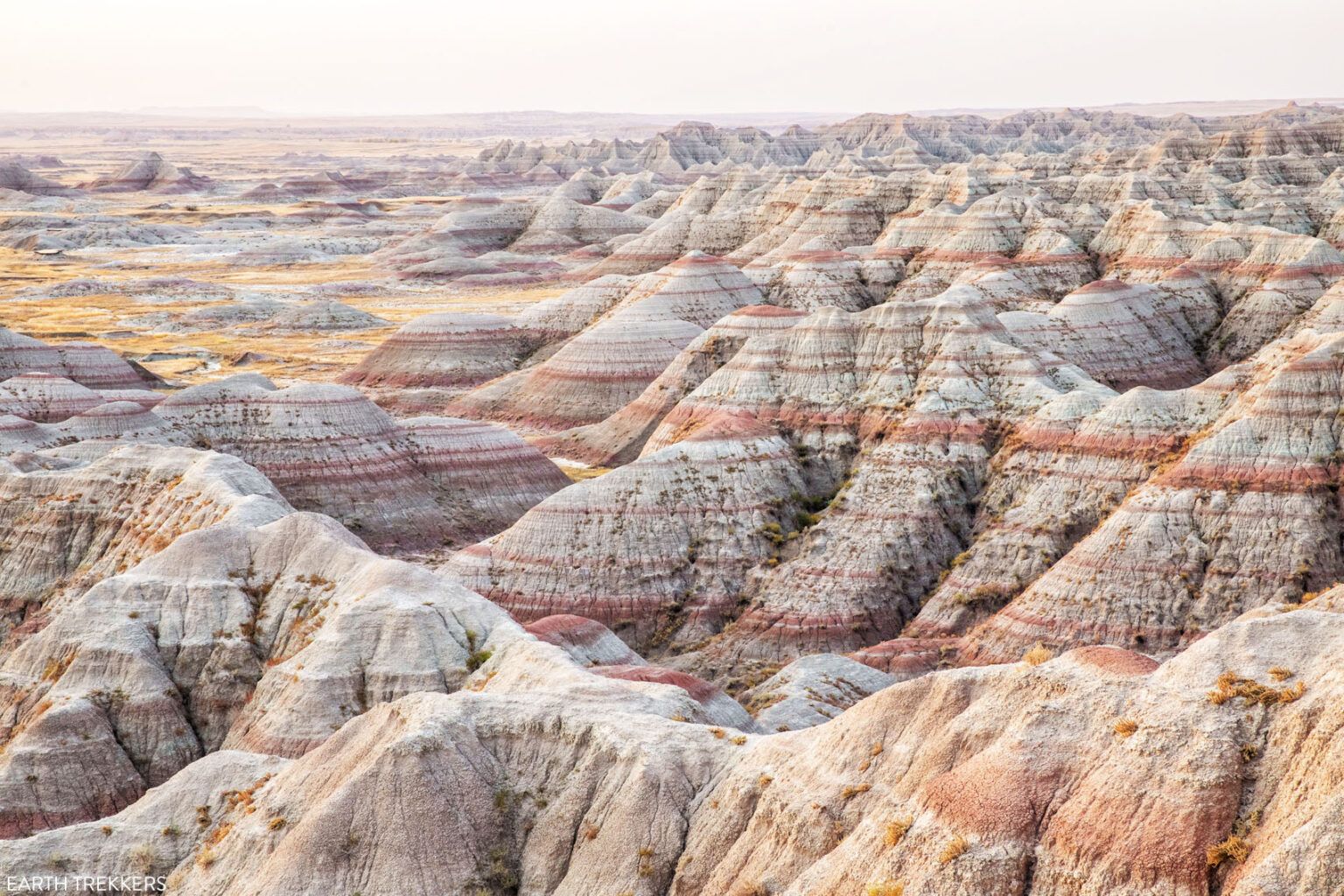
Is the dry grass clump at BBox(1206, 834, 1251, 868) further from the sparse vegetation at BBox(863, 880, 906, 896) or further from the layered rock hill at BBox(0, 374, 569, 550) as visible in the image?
the layered rock hill at BBox(0, 374, 569, 550)

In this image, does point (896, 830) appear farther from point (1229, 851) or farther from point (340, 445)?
point (340, 445)

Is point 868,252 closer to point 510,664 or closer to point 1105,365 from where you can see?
point 1105,365

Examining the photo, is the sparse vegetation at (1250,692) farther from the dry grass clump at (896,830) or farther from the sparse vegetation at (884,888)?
the sparse vegetation at (884,888)

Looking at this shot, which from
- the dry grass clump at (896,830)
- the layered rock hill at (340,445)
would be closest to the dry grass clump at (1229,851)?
the dry grass clump at (896,830)

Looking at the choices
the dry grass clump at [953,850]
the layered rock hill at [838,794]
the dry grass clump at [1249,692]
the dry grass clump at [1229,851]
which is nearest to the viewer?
the dry grass clump at [1229,851]

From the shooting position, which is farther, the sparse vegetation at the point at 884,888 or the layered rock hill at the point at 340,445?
the layered rock hill at the point at 340,445

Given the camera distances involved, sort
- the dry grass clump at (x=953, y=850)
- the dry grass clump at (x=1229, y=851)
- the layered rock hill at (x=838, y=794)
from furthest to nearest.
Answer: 1. the dry grass clump at (x=953, y=850)
2. the layered rock hill at (x=838, y=794)
3. the dry grass clump at (x=1229, y=851)

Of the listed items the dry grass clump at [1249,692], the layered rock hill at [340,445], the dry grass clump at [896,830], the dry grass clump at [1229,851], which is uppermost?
the dry grass clump at [1249,692]
